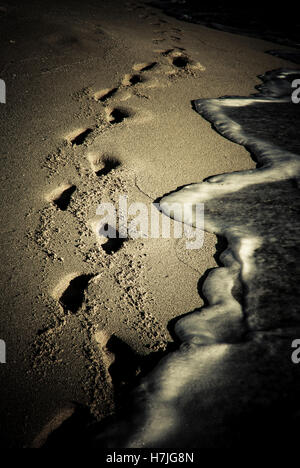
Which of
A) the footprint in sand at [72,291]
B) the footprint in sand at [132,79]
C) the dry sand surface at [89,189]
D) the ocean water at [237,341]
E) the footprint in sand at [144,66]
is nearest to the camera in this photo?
the ocean water at [237,341]

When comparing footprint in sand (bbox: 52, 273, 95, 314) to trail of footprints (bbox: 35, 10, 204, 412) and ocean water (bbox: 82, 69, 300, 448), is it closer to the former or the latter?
trail of footprints (bbox: 35, 10, 204, 412)

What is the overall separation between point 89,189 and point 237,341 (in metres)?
1.44

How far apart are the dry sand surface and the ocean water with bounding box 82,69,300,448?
0.37 feet

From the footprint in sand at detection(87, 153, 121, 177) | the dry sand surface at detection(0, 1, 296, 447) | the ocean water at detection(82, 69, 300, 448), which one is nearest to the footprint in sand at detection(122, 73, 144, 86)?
the dry sand surface at detection(0, 1, 296, 447)

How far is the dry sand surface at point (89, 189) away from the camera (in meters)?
1.37

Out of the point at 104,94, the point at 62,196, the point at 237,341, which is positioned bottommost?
the point at 237,341

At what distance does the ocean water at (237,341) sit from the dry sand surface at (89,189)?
0.37 ft

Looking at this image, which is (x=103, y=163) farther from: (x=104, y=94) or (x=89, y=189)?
(x=104, y=94)

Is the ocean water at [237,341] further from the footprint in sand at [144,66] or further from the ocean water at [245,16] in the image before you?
the ocean water at [245,16]

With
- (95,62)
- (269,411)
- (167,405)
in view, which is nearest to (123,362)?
(167,405)

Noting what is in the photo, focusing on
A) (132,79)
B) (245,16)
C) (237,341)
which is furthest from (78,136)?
(245,16)

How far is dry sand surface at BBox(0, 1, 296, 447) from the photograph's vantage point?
137 cm

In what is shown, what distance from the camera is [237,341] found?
1.49 metres

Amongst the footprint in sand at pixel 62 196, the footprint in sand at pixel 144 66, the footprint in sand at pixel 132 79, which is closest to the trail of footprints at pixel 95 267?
the footprint in sand at pixel 62 196
